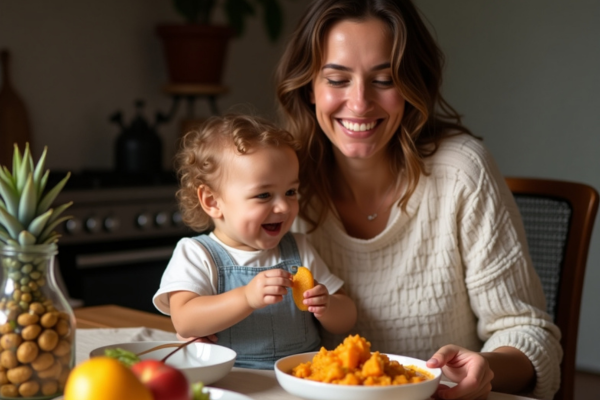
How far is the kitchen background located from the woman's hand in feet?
7.93

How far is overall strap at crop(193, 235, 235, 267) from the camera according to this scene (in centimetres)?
148

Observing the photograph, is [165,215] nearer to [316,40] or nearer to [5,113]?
[5,113]

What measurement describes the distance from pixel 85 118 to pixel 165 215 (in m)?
0.75

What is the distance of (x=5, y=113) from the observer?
131 inches

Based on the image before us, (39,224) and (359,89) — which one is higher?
(359,89)

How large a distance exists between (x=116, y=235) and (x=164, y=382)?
248cm

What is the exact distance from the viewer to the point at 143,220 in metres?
3.23

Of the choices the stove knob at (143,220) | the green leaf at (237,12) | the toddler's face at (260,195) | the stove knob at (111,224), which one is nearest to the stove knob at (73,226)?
the stove knob at (111,224)

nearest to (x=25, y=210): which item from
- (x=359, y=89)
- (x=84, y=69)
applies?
(x=359, y=89)

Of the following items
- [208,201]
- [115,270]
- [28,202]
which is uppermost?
[28,202]

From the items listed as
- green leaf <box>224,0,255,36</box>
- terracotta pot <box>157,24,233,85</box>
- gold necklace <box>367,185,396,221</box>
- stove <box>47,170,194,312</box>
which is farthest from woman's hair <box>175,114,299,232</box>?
green leaf <box>224,0,255,36</box>

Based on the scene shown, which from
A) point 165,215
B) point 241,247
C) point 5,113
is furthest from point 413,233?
point 5,113

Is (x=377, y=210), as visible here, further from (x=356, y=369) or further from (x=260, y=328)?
(x=356, y=369)

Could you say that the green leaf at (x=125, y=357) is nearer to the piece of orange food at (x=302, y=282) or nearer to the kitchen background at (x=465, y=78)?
the piece of orange food at (x=302, y=282)
